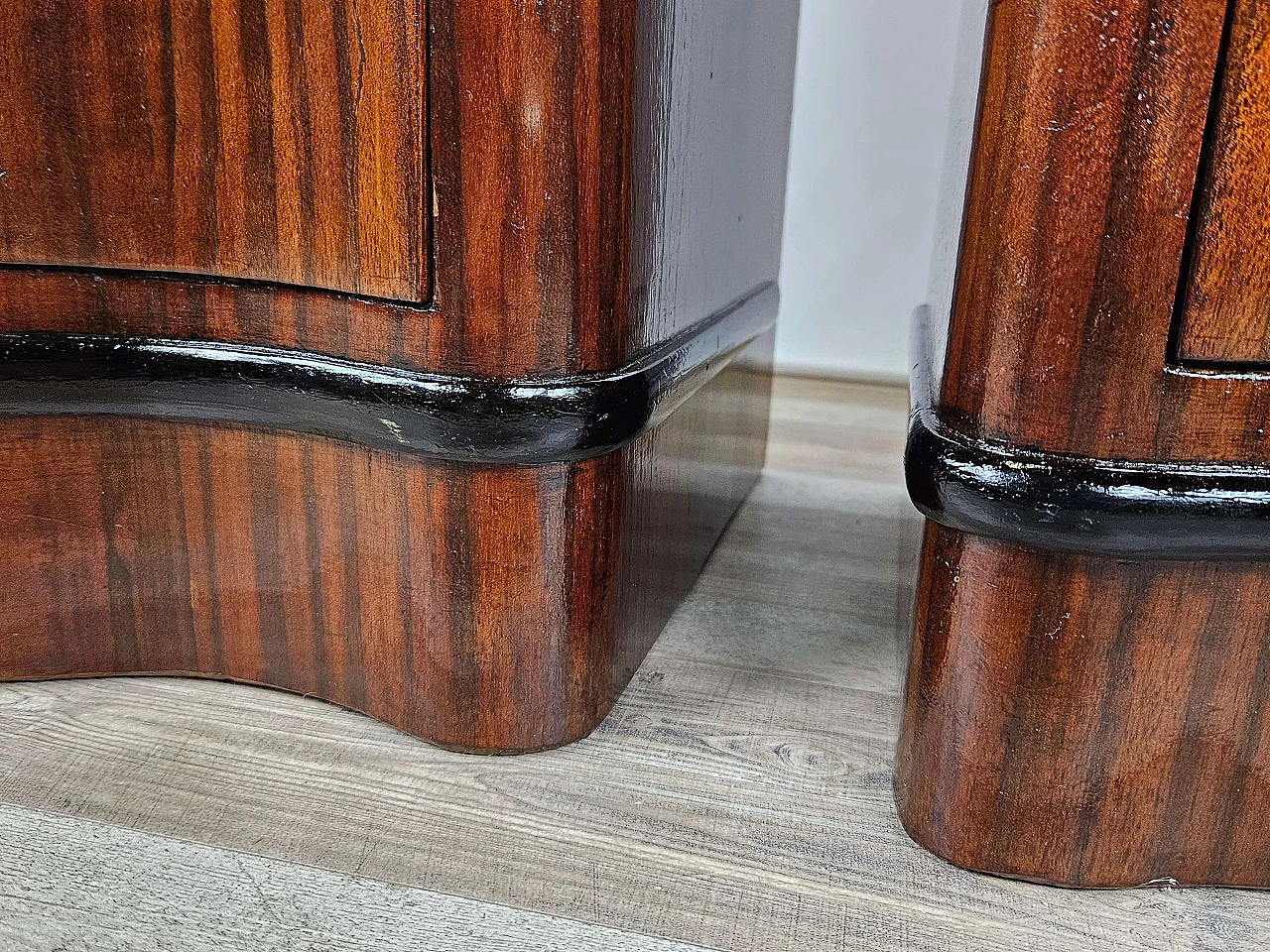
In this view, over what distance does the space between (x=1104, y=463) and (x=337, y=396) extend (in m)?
0.37

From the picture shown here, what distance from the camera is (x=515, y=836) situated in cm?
49

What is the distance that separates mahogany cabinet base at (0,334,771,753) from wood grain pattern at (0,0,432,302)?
3.9 inches

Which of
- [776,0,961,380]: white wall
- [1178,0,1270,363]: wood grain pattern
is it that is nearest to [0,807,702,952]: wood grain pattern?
[1178,0,1270,363]: wood grain pattern

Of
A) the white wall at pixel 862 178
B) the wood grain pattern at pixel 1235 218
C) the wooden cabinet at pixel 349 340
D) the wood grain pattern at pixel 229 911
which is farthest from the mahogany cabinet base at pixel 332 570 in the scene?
the white wall at pixel 862 178

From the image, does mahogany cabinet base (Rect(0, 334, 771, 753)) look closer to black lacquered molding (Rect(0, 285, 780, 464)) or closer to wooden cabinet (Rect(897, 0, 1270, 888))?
black lacquered molding (Rect(0, 285, 780, 464))

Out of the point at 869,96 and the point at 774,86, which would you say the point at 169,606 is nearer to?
the point at 774,86

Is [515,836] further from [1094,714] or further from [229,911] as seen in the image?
[1094,714]

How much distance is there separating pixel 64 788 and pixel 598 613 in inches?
11.4

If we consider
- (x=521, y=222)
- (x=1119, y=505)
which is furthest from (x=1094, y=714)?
(x=521, y=222)

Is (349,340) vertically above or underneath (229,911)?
above

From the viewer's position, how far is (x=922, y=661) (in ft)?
1.60

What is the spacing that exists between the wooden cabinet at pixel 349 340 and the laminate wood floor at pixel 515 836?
0.04 m

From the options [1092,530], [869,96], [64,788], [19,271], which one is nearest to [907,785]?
[1092,530]

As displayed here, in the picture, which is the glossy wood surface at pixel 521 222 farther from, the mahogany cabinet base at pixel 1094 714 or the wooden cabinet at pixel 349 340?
the mahogany cabinet base at pixel 1094 714
